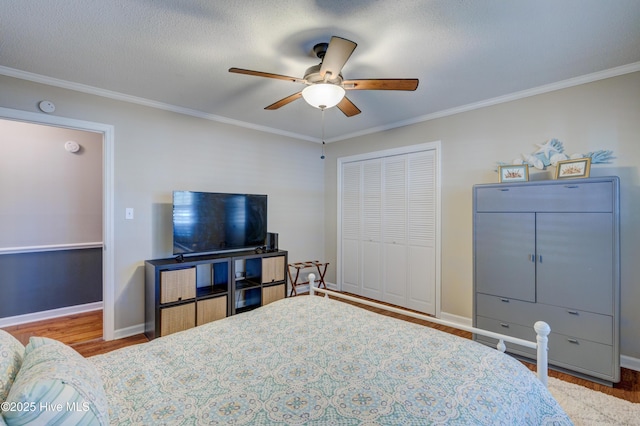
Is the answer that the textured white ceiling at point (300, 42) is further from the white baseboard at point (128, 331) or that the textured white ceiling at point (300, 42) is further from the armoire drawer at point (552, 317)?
the white baseboard at point (128, 331)

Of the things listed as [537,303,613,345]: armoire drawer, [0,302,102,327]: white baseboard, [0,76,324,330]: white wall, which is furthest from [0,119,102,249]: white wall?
[537,303,613,345]: armoire drawer

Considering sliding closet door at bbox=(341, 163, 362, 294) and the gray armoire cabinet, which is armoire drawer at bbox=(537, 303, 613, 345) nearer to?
the gray armoire cabinet

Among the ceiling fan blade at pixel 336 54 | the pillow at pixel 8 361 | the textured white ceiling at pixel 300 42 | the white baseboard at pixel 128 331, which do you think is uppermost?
the textured white ceiling at pixel 300 42

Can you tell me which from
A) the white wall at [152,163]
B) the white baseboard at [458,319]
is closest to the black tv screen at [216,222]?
the white wall at [152,163]

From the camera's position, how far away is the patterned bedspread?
3.48 feet

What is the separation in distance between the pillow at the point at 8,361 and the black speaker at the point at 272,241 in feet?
9.07

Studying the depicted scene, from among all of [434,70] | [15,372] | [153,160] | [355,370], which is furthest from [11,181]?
[434,70]

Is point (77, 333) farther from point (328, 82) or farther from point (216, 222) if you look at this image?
point (328, 82)

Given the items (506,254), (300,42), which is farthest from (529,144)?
(300,42)

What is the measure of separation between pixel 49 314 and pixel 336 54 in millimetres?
4347

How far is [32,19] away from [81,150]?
2428 mm

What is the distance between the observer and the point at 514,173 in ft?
9.25

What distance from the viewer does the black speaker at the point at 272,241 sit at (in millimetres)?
3905

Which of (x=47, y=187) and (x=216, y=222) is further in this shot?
(x=47, y=187)
